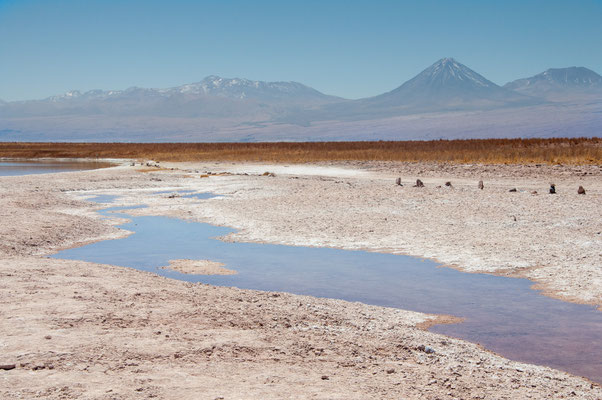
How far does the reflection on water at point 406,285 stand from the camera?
8.54 m

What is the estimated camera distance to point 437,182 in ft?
109

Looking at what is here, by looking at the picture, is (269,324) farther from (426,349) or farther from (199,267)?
(199,267)

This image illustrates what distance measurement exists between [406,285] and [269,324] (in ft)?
13.1

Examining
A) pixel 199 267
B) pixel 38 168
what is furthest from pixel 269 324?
pixel 38 168

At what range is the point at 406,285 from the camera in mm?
11805

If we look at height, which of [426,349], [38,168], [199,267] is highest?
[38,168]

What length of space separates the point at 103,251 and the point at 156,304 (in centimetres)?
666

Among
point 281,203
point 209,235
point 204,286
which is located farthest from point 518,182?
point 204,286

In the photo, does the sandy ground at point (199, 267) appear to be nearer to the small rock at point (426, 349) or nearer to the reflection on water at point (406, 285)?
the reflection on water at point (406, 285)

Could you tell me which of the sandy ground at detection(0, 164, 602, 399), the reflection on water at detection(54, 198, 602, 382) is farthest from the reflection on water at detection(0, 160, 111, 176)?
the reflection on water at detection(54, 198, 602, 382)

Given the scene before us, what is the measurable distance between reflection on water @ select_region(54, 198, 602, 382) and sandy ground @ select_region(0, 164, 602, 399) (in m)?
0.62

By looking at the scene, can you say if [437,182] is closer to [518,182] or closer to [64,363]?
[518,182]

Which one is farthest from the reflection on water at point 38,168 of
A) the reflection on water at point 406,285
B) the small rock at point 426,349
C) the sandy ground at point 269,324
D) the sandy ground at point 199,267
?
the small rock at point 426,349

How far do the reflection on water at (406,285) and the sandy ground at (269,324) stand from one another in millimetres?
619
